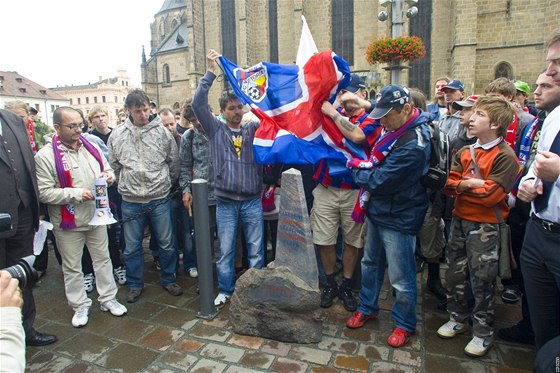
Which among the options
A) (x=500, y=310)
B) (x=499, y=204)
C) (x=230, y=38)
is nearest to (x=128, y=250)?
(x=499, y=204)

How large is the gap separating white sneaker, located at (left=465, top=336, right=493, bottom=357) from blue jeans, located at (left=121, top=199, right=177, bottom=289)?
3224 millimetres

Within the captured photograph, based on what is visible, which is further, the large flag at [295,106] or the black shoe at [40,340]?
the large flag at [295,106]

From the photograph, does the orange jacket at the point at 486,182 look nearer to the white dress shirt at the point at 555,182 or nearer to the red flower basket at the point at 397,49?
the white dress shirt at the point at 555,182

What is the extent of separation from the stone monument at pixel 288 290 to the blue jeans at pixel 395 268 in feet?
1.75

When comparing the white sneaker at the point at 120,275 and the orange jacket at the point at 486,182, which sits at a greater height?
the orange jacket at the point at 486,182

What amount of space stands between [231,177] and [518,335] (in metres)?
3.02

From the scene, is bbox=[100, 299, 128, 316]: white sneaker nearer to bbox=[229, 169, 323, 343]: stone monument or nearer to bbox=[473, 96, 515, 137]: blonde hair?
bbox=[229, 169, 323, 343]: stone monument

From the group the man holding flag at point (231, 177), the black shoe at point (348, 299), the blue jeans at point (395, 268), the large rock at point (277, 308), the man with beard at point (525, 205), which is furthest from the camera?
the man holding flag at point (231, 177)

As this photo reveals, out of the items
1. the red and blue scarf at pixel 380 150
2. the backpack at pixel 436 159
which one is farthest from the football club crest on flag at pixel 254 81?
the backpack at pixel 436 159

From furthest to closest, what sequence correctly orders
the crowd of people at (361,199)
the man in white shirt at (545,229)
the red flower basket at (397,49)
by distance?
the red flower basket at (397,49), the crowd of people at (361,199), the man in white shirt at (545,229)

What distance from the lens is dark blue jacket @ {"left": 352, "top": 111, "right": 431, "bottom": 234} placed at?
294cm

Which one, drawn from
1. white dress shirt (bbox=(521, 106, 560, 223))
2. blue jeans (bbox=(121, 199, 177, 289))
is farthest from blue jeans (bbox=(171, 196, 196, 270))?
white dress shirt (bbox=(521, 106, 560, 223))

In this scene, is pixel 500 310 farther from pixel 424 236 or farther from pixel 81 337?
pixel 81 337

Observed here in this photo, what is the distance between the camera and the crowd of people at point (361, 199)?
2.92 meters
